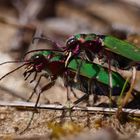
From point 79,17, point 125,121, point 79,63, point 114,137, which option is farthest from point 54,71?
point 79,17

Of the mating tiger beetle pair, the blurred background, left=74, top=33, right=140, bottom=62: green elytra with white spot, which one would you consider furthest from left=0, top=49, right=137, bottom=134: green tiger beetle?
the blurred background

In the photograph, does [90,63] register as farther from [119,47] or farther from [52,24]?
[52,24]

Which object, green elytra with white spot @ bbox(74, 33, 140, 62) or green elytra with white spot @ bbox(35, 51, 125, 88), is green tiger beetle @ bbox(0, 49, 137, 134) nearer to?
green elytra with white spot @ bbox(35, 51, 125, 88)

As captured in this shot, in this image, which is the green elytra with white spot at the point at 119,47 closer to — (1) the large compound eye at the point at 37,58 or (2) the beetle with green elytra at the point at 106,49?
(2) the beetle with green elytra at the point at 106,49

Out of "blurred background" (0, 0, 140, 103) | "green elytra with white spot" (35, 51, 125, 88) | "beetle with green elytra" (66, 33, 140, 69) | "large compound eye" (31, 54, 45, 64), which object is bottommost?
"green elytra with white spot" (35, 51, 125, 88)

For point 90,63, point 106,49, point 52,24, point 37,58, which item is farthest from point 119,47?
point 52,24

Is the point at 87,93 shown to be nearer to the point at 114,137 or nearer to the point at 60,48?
the point at 60,48

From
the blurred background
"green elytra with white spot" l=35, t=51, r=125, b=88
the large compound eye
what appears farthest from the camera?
the blurred background

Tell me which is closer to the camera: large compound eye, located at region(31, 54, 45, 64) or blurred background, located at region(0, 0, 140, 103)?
Result: large compound eye, located at region(31, 54, 45, 64)
